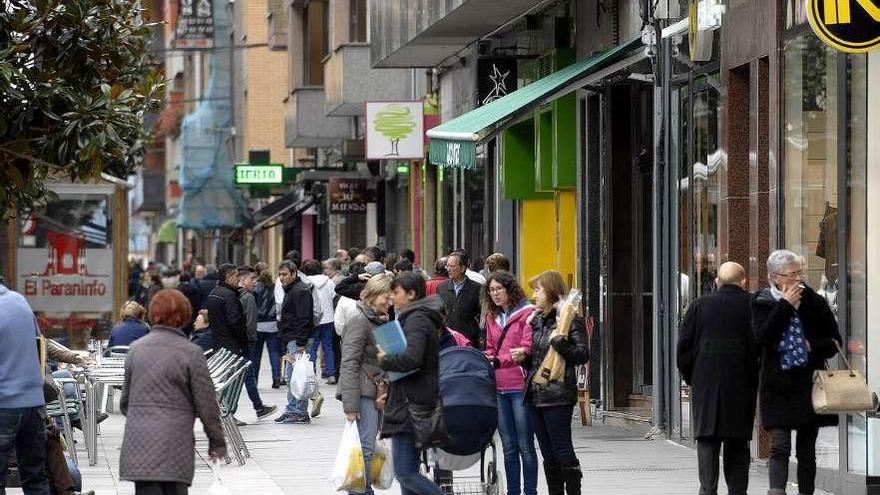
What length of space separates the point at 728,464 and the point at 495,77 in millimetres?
13993

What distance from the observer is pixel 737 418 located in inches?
500

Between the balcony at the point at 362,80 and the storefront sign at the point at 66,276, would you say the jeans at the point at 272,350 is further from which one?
the balcony at the point at 362,80

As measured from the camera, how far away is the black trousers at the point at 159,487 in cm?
1020

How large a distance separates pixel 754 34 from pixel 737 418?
452cm

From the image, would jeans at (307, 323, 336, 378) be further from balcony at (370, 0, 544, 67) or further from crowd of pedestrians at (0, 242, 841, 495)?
crowd of pedestrians at (0, 242, 841, 495)

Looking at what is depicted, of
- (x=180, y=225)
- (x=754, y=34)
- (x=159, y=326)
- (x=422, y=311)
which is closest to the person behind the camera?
(x=159, y=326)

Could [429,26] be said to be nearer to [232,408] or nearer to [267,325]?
[267,325]

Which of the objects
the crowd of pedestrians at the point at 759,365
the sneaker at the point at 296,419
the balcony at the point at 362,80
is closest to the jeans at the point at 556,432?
the crowd of pedestrians at the point at 759,365

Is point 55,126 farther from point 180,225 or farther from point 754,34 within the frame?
point 180,225

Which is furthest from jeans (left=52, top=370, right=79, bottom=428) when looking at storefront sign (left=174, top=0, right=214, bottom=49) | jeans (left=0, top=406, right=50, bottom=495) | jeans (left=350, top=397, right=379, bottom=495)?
storefront sign (left=174, top=0, right=214, bottom=49)

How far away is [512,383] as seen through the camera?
13.6 m

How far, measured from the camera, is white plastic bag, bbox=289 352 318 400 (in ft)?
71.3

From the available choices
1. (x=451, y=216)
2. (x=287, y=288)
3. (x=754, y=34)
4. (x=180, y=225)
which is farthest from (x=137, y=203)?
(x=754, y=34)

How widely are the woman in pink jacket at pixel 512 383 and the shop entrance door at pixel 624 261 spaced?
755cm
